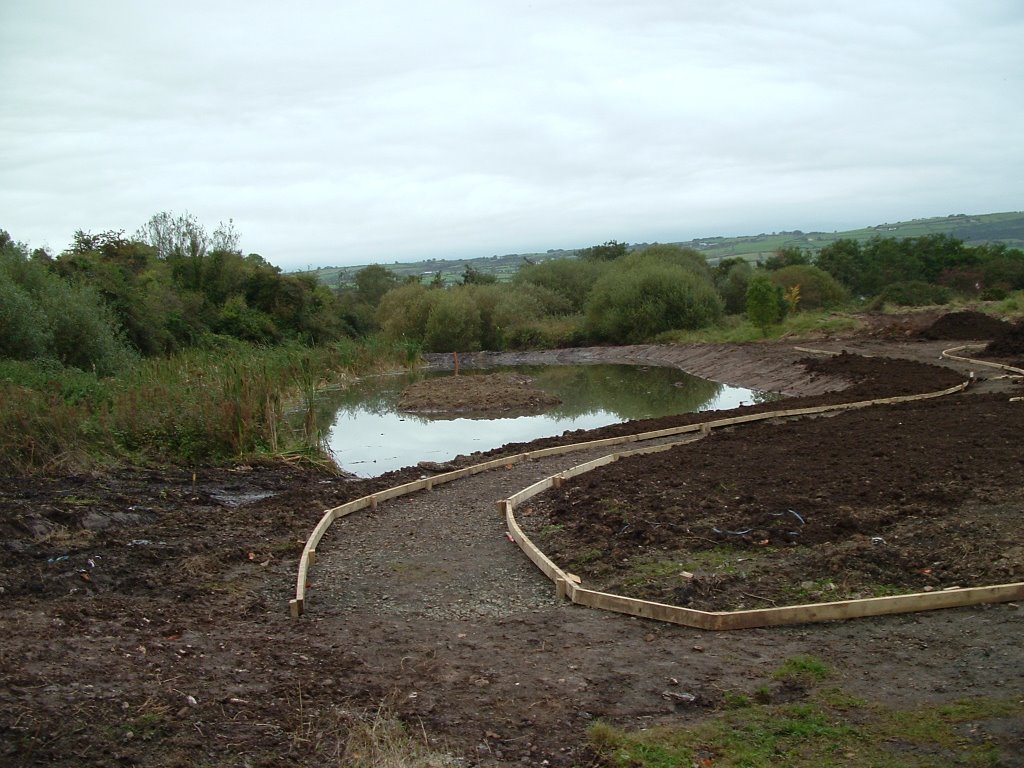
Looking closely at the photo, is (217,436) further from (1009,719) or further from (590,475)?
(1009,719)


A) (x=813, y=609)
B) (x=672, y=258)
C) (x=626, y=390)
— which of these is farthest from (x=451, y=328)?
(x=813, y=609)

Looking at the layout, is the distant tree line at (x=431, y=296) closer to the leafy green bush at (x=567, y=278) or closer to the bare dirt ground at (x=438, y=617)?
the leafy green bush at (x=567, y=278)

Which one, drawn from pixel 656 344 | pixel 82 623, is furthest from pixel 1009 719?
pixel 656 344

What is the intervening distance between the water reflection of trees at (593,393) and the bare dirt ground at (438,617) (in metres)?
11.3

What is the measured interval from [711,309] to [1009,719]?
1619 inches

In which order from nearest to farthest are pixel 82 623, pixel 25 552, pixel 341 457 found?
pixel 82 623
pixel 25 552
pixel 341 457

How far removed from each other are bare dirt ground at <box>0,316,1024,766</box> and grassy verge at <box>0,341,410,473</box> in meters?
1.02

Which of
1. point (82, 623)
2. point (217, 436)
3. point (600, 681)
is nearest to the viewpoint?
point (600, 681)

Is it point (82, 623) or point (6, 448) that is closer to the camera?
point (82, 623)

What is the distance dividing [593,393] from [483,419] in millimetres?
5860

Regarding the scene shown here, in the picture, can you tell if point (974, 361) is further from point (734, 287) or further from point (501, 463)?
point (734, 287)

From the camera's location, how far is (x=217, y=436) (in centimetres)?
1434

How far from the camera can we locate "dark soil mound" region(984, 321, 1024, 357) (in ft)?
69.6

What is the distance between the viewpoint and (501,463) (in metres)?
13.1
